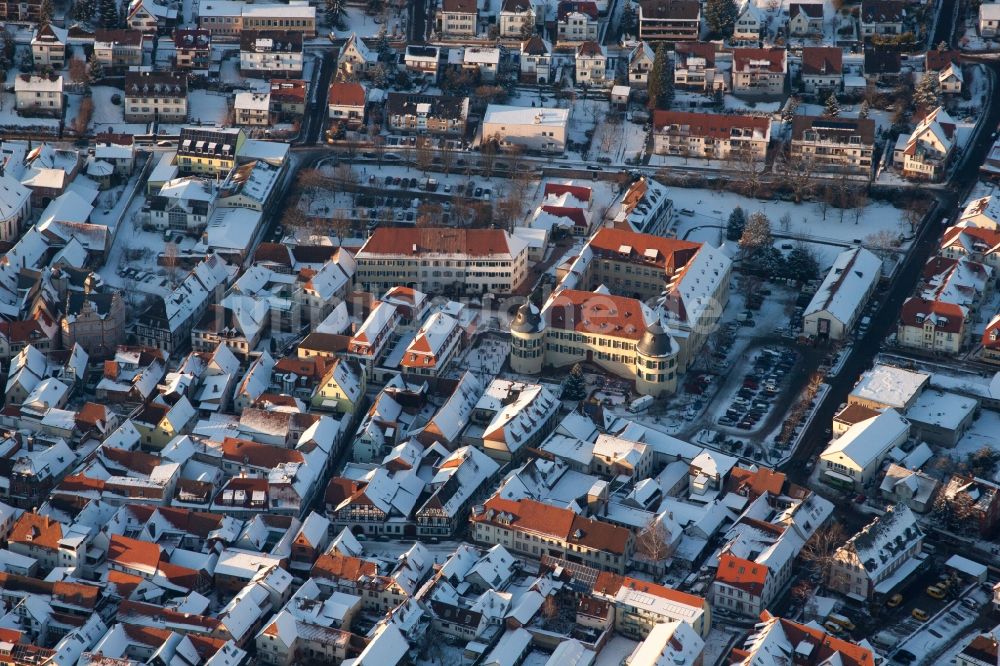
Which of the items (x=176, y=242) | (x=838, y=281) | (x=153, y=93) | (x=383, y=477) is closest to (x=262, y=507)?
(x=383, y=477)

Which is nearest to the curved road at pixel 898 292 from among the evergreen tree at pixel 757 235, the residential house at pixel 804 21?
the evergreen tree at pixel 757 235

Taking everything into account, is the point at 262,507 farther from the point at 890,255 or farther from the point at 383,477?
the point at 890,255

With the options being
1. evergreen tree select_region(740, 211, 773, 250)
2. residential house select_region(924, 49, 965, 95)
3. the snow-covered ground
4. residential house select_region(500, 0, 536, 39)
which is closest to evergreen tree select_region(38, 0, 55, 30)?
residential house select_region(500, 0, 536, 39)

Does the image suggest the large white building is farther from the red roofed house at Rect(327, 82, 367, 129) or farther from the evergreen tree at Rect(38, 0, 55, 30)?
the evergreen tree at Rect(38, 0, 55, 30)

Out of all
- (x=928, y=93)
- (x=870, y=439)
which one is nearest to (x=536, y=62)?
(x=928, y=93)

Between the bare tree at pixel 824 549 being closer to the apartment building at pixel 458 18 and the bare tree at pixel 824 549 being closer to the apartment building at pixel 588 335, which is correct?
the apartment building at pixel 588 335

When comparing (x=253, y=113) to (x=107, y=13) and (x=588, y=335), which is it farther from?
(x=588, y=335)
